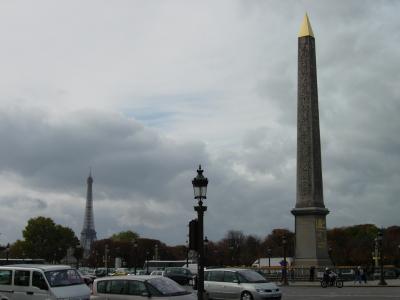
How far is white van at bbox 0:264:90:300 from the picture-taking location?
18000 mm

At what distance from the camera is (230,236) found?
157 meters

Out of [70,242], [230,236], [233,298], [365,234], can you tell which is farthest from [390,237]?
[233,298]

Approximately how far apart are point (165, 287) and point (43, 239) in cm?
11524

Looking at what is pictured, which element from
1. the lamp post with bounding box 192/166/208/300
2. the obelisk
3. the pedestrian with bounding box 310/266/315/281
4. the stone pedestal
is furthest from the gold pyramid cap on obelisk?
the lamp post with bounding box 192/166/208/300

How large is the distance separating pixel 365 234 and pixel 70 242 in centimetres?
6256

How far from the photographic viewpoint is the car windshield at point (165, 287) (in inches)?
656

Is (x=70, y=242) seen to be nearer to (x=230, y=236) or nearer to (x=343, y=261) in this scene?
(x=230, y=236)

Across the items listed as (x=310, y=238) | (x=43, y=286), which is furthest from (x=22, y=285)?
(x=310, y=238)

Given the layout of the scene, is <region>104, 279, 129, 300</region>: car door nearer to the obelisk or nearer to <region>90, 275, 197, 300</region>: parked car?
<region>90, 275, 197, 300</region>: parked car

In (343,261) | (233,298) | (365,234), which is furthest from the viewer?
(365,234)

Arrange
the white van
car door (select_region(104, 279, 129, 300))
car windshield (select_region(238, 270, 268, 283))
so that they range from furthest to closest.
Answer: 1. car windshield (select_region(238, 270, 268, 283))
2. the white van
3. car door (select_region(104, 279, 129, 300))

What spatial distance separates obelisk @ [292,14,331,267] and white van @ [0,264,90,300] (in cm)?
3313

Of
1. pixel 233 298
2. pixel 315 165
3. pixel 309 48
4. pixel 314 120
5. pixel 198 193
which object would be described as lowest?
pixel 233 298

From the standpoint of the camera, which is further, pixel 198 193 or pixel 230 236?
pixel 230 236
